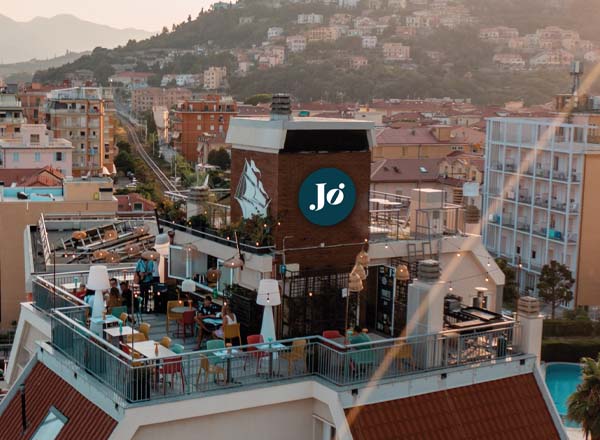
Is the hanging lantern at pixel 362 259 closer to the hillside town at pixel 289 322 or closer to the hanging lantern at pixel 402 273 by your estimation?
the hillside town at pixel 289 322

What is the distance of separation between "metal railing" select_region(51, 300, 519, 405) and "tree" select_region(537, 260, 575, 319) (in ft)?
107

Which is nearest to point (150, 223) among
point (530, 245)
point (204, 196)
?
point (204, 196)

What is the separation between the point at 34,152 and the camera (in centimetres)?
6706

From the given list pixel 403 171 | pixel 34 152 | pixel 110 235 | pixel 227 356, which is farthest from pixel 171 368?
pixel 34 152

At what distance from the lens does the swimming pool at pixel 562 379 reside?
3422 centimetres

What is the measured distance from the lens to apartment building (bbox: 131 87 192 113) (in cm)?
17712

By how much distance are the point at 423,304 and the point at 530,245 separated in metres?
41.4

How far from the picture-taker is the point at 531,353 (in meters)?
13.1

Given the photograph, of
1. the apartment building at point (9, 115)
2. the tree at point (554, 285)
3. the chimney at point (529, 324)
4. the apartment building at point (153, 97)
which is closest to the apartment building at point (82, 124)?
the apartment building at point (9, 115)

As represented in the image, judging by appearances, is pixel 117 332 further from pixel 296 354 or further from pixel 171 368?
pixel 296 354

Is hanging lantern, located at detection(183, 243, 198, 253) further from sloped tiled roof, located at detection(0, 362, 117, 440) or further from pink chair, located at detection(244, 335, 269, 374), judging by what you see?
sloped tiled roof, located at detection(0, 362, 117, 440)

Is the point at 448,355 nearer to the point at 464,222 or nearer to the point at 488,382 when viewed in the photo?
the point at 488,382

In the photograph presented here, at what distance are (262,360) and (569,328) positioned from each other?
31.4 meters

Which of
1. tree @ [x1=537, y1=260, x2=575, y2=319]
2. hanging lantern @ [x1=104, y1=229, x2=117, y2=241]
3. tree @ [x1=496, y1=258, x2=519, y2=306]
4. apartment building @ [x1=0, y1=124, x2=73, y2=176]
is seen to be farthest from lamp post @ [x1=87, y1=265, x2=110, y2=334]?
apartment building @ [x1=0, y1=124, x2=73, y2=176]
